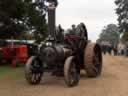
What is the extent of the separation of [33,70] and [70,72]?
1644 mm

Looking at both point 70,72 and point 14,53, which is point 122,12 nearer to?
point 14,53

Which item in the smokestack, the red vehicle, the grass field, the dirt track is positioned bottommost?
the grass field

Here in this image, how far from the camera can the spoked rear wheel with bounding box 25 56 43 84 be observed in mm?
13312

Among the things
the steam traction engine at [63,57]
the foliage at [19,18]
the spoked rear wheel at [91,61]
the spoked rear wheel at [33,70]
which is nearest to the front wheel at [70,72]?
the steam traction engine at [63,57]

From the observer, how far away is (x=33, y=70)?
13648mm

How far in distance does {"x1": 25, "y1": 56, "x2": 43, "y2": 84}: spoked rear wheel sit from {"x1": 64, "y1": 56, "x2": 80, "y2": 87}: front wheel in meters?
1.46

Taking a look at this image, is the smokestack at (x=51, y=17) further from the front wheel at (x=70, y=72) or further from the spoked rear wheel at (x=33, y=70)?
the front wheel at (x=70, y=72)

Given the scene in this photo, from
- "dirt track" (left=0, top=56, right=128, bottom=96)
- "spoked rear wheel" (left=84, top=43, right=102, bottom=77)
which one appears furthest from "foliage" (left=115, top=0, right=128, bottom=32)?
"dirt track" (left=0, top=56, right=128, bottom=96)

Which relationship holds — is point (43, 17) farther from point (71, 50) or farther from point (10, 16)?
point (71, 50)

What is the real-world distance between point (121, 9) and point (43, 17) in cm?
3658

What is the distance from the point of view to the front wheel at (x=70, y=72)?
12.4 metres

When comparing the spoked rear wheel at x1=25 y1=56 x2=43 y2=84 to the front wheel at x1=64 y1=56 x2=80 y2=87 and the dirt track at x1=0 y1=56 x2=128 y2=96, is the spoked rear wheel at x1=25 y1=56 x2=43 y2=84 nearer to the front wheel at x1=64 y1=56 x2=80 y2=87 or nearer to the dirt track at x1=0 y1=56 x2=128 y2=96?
the dirt track at x1=0 y1=56 x2=128 y2=96

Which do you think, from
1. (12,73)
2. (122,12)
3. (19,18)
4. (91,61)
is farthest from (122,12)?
(91,61)

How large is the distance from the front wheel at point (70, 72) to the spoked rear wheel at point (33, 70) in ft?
4.79
